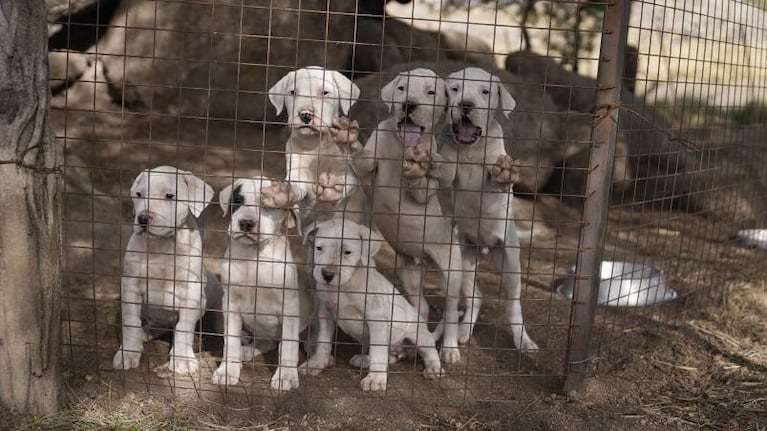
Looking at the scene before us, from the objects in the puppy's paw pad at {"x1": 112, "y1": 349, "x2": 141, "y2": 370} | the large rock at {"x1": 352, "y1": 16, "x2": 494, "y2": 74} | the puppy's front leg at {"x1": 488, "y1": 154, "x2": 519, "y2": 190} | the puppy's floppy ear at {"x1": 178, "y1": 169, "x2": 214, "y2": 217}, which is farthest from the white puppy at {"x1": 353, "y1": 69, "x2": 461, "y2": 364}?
the large rock at {"x1": 352, "y1": 16, "x2": 494, "y2": 74}

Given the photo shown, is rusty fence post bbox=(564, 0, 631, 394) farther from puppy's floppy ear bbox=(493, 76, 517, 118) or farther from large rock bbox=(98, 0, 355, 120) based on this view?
large rock bbox=(98, 0, 355, 120)

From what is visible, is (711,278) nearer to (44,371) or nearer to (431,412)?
(431,412)

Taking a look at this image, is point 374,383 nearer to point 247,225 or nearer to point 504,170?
point 247,225

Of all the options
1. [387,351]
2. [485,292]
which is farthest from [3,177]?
[485,292]

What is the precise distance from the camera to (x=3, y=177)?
12.2 ft

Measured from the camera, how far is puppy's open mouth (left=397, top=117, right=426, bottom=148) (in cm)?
498

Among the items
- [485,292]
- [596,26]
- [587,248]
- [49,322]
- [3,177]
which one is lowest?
[485,292]

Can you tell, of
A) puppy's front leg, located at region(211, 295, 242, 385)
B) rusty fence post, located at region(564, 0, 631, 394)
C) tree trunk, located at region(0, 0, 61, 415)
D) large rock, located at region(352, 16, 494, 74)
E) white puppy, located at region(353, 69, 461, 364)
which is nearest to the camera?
tree trunk, located at region(0, 0, 61, 415)

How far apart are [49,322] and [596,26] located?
35.1 ft

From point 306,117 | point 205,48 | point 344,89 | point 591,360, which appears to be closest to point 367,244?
point 306,117

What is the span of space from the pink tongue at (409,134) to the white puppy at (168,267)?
126 cm

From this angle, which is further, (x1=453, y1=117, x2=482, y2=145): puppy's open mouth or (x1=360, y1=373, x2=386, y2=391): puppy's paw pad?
(x1=453, y1=117, x2=482, y2=145): puppy's open mouth

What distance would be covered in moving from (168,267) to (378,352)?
1.42 metres

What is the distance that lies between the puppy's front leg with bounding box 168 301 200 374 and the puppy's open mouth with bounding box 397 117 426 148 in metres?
1.68
